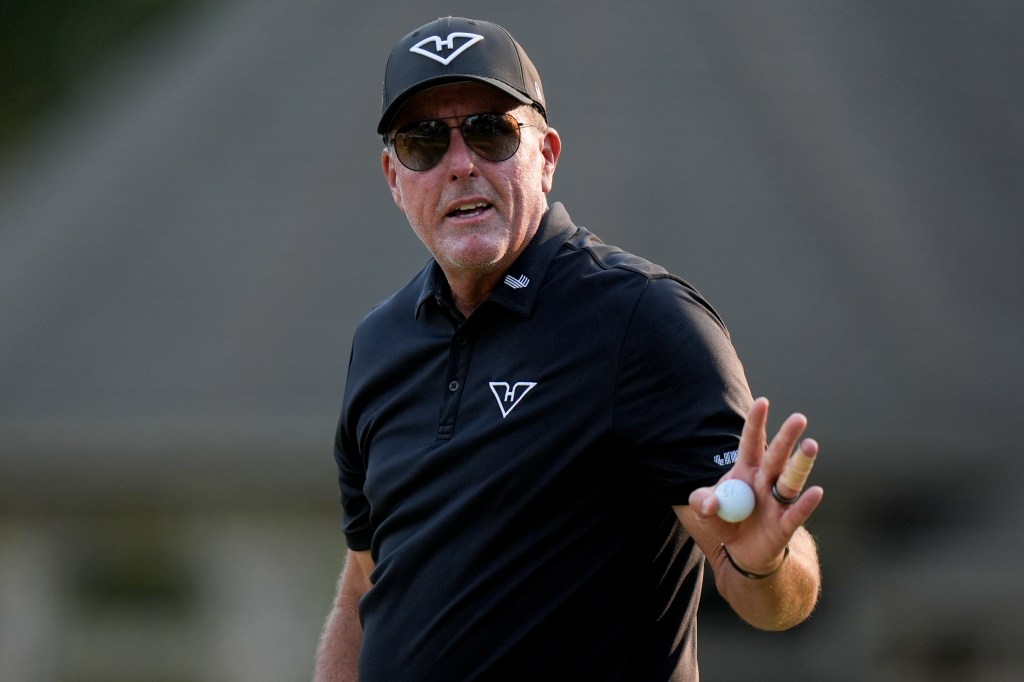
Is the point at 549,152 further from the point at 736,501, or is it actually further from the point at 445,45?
the point at 736,501

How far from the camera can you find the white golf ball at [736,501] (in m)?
2.43

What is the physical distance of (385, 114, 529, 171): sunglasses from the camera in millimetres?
3109

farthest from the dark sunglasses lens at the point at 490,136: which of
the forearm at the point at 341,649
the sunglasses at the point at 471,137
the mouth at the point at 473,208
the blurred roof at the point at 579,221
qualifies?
the blurred roof at the point at 579,221

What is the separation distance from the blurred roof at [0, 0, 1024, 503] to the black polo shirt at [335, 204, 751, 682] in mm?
6195

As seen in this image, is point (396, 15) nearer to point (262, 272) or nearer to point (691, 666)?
point (262, 272)

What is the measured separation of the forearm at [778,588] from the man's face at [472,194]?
819mm

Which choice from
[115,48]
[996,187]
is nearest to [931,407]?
[996,187]

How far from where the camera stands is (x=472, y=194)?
3088mm

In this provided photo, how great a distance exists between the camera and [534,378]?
9.40 feet

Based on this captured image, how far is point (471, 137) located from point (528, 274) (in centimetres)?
34

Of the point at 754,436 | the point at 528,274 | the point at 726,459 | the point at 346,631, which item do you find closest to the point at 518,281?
the point at 528,274

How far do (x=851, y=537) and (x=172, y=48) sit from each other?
8.14m

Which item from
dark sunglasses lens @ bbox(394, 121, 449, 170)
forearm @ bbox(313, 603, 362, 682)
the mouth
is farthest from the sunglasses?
forearm @ bbox(313, 603, 362, 682)

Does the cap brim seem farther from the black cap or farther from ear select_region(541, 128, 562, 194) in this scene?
ear select_region(541, 128, 562, 194)
